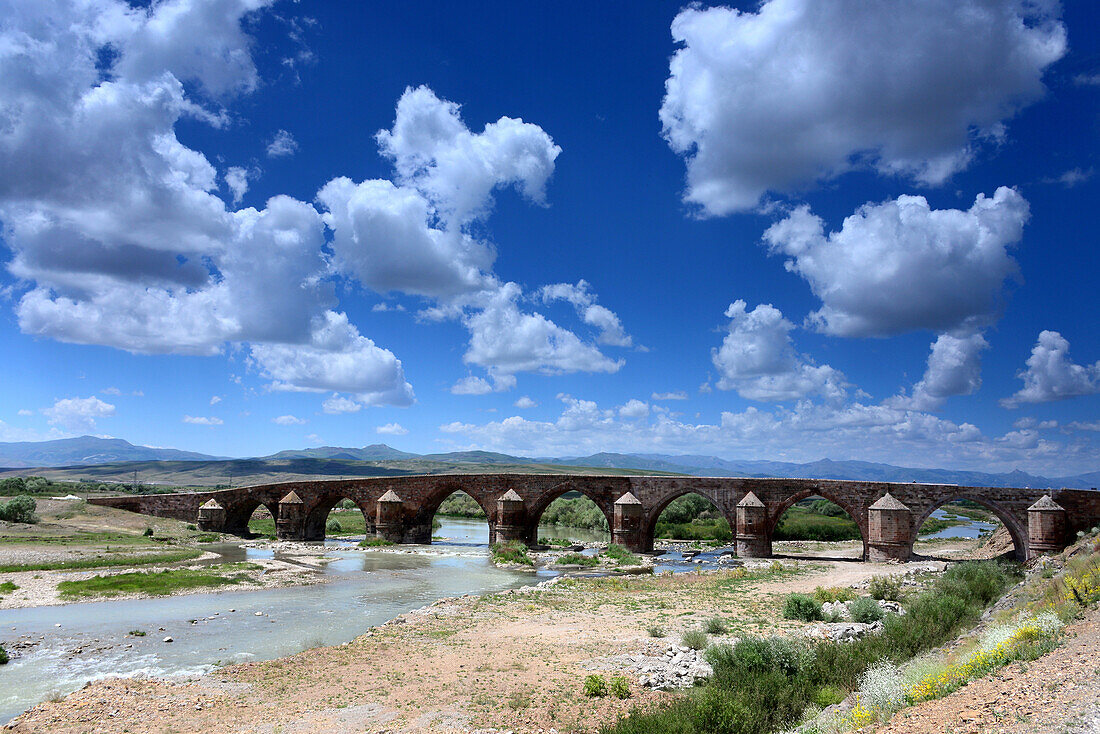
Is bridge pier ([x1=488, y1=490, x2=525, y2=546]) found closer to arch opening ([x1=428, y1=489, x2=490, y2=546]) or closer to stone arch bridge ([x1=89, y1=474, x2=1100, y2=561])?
stone arch bridge ([x1=89, y1=474, x2=1100, y2=561])

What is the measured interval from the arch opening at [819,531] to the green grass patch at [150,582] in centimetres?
2689

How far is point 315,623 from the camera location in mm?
18453

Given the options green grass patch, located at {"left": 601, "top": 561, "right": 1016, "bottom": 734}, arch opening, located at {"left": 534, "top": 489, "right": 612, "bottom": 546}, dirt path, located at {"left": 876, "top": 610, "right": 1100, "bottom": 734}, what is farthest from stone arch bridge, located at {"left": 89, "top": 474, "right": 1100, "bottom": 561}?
dirt path, located at {"left": 876, "top": 610, "right": 1100, "bottom": 734}

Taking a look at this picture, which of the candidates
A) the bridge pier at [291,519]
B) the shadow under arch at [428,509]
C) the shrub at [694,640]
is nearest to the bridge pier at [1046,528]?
the shrub at [694,640]

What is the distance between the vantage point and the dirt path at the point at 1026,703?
5.61 meters

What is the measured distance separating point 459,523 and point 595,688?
195ft

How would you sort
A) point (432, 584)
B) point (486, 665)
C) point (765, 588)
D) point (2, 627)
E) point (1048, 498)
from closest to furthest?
point (486, 665) → point (2, 627) → point (765, 588) → point (432, 584) → point (1048, 498)

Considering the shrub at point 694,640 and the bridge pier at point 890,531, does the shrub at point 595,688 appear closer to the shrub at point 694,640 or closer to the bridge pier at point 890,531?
the shrub at point 694,640

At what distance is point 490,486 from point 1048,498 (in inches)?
1140

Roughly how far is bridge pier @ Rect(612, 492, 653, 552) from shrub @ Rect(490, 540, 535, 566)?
214 inches

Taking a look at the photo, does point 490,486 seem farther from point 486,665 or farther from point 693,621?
point 486,665

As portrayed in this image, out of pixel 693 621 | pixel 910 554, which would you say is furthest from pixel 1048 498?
pixel 693 621

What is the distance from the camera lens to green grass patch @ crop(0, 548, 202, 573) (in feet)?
84.9

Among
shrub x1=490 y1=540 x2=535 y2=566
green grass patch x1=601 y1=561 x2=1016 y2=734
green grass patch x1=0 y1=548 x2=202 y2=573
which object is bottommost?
shrub x1=490 y1=540 x2=535 y2=566
